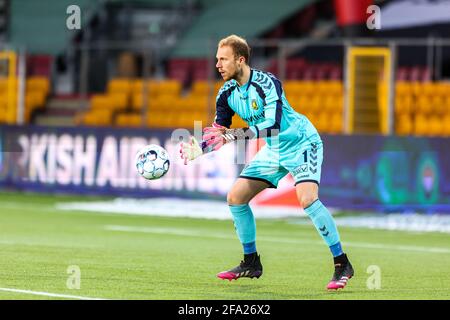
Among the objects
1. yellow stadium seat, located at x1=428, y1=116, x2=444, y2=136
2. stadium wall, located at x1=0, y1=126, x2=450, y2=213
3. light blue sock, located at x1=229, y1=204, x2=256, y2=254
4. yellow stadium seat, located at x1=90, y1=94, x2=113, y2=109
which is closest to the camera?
light blue sock, located at x1=229, y1=204, x2=256, y2=254

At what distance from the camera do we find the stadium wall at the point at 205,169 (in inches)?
833

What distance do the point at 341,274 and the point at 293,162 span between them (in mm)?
1134

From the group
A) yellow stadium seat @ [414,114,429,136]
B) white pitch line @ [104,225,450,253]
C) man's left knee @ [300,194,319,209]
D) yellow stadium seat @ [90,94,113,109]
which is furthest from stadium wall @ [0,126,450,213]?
man's left knee @ [300,194,319,209]

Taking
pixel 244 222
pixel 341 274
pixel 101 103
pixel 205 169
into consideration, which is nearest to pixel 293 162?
pixel 244 222

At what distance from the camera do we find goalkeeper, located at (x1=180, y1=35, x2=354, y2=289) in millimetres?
10953

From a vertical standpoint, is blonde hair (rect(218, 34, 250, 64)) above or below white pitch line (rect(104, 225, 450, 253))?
above

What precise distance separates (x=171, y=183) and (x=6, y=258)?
34.8 feet

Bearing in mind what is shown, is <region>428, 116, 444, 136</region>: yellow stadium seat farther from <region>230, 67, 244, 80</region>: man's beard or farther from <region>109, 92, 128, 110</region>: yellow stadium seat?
<region>230, 67, 244, 80</region>: man's beard

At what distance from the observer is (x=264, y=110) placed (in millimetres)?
11016

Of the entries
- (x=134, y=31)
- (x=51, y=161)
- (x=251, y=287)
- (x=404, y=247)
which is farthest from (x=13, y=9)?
(x=251, y=287)

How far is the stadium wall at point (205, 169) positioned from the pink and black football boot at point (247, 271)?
9.84m

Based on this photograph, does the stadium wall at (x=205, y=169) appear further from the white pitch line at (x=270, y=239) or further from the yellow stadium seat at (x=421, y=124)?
the white pitch line at (x=270, y=239)

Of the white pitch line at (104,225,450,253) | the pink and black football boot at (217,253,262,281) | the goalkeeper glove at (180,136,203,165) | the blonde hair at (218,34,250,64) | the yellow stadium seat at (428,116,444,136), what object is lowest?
the white pitch line at (104,225,450,253)
